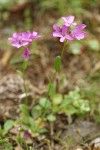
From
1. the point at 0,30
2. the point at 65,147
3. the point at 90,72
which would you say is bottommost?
the point at 65,147

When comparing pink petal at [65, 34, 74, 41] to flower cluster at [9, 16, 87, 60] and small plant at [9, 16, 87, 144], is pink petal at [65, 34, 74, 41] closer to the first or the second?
flower cluster at [9, 16, 87, 60]

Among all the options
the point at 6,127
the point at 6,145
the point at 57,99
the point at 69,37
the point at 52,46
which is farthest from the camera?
the point at 52,46

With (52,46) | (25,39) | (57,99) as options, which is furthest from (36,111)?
(52,46)

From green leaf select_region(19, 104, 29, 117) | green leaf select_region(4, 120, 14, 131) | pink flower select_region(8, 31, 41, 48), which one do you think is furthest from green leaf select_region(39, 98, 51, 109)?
pink flower select_region(8, 31, 41, 48)

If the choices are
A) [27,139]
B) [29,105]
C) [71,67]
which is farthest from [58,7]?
[27,139]

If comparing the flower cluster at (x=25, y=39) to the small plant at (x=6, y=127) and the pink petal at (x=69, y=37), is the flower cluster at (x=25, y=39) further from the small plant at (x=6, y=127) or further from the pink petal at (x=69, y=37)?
the small plant at (x=6, y=127)

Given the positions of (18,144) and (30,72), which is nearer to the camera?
(18,144)

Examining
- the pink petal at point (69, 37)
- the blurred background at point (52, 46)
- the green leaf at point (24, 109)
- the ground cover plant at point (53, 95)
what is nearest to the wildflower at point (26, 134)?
the ground cover plant at point (53, 95)

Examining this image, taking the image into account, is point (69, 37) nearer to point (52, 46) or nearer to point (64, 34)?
point (64, 34)

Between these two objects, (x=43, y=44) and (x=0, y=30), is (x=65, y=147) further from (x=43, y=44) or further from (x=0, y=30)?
(x=0, y=30)
